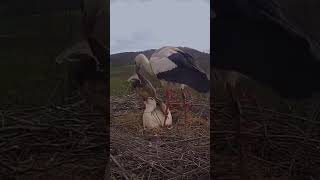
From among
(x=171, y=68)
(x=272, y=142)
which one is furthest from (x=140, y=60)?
(x=272, y=142)

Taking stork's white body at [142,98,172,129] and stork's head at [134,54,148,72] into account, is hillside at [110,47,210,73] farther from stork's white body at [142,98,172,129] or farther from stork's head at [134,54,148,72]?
stork's white body at [142,98,172,129]

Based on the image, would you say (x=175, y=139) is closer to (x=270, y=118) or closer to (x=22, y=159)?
(x=270, y=118)

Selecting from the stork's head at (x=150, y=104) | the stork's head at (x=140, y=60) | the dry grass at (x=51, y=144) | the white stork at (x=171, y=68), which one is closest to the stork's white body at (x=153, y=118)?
the stork's head at (x=150, y=104)

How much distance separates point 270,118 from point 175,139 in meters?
0.92

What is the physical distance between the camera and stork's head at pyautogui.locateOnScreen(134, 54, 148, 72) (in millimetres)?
5035

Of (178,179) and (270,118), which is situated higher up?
(270,118)

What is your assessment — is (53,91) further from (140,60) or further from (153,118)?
(153,118)

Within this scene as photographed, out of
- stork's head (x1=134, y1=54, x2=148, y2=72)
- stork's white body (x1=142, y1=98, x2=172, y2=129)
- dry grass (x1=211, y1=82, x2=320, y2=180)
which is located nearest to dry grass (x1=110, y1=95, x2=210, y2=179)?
stork's white body (x1=142, y1=98, x2=172, y2=129)

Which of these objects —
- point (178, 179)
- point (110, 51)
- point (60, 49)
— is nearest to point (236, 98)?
point (178, 179)

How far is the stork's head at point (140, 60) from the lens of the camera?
504 cm

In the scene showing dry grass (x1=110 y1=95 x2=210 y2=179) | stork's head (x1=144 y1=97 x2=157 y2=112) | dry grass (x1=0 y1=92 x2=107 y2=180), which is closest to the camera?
dry grass (x1=0 y1=92 x2=107 y2=180)

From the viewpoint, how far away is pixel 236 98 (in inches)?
192

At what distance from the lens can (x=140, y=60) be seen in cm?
504

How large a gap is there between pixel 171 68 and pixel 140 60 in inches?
12.3
